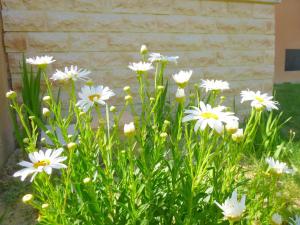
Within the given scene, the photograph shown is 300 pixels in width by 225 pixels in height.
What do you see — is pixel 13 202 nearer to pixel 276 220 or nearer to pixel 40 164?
pixel 40 164

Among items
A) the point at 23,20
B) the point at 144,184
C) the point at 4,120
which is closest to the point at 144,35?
the point at 23,20

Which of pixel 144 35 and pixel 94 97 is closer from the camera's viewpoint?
pixel 94 97

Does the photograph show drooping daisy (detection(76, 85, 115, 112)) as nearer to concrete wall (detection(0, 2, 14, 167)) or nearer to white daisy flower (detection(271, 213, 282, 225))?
white daisy flower (detection(271, 213, 282, 225))

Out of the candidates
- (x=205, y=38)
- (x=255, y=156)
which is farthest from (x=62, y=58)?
(x=255, y=156)

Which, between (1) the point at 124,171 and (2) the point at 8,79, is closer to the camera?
(1) the point at 124,171

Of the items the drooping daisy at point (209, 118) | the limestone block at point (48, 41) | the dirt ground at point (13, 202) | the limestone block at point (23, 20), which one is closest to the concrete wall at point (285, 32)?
the limestone block at point (48, 41)

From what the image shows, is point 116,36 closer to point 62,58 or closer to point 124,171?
point 62,58
